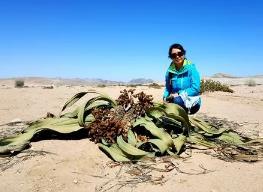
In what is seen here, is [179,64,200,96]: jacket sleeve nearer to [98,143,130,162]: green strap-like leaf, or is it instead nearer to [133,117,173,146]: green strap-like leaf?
[133,117,173,146]: green strap-like leaf

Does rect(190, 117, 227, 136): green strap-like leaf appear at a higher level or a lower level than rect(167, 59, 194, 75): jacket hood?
lower

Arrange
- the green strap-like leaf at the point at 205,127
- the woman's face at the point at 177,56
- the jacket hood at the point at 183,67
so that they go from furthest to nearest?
the jacket hood at the point at 183,67 < the woman's face at the point at 177,56 < the green strap-like leaf at the point at 205,127

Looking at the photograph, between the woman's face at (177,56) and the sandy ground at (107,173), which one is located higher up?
the woman's face at (177,56)

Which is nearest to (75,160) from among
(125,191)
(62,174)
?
(62,174)

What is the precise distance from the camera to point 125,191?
3.36 metres

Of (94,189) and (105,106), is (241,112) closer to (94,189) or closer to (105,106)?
(105,106)

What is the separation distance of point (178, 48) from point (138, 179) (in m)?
2.27

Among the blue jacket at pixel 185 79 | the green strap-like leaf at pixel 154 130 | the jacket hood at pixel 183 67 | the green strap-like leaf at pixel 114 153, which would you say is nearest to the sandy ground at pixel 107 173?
the green strap-like leaf at pixel 114 153

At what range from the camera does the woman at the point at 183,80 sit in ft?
17.5

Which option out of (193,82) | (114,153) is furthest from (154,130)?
(193,82)

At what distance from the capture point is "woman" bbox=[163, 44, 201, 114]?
17.5 feet

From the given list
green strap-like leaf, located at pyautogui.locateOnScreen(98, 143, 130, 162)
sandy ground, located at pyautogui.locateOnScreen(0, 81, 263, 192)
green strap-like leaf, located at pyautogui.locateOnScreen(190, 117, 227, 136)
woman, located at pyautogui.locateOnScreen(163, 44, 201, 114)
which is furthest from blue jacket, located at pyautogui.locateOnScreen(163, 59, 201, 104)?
green strap-like leaf, located at pyautogui.locateOnScreen(98, 143, 130, 162)

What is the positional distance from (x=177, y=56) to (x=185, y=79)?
344 millimetres

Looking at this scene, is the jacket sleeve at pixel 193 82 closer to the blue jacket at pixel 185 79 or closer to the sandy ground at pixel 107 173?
the blue jacket at pixel 185 79
